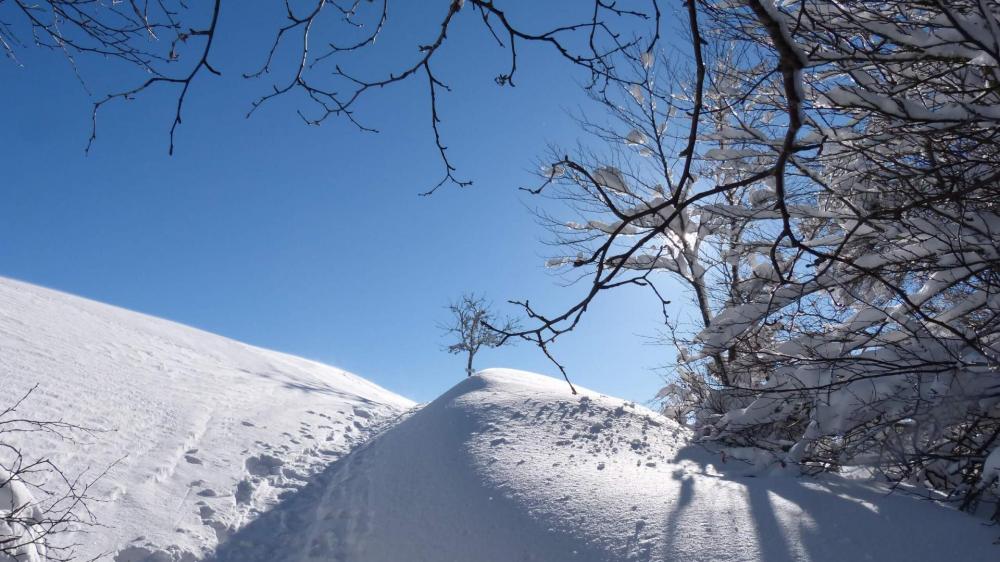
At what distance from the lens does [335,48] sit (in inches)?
65.0

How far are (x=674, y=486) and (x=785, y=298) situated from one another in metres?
1.76

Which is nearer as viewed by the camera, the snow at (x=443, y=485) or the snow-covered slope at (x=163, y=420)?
the snow at (x=443, y=485)

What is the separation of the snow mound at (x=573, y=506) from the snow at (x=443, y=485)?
2cm

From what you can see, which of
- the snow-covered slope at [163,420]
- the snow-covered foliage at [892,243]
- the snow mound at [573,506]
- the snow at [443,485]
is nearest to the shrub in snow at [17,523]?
the snow at [443,485]

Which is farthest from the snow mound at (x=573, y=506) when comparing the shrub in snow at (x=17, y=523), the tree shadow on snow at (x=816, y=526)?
the shrub in snow at (x=17, y=523)

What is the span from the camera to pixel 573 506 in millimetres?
4516

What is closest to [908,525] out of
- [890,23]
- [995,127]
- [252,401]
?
[995,127]

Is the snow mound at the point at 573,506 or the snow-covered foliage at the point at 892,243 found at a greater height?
the snow-covered foliage at the point at 892,243

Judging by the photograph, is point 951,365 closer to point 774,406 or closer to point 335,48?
point 774,406

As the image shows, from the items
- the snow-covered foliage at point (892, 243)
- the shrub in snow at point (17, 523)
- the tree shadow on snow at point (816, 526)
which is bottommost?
the shrub in snow at point (17, 523)

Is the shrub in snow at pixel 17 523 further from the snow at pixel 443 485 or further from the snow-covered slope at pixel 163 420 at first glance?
the snow-covered slope at pixel 163 420

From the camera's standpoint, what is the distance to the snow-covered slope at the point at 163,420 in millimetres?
5426

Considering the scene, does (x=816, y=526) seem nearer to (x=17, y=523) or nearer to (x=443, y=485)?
(x=443, y=485)

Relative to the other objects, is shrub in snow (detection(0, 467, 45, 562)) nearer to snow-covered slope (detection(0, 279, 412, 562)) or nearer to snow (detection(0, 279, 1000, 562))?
snow (detection(0, 279, 1000, 562))
